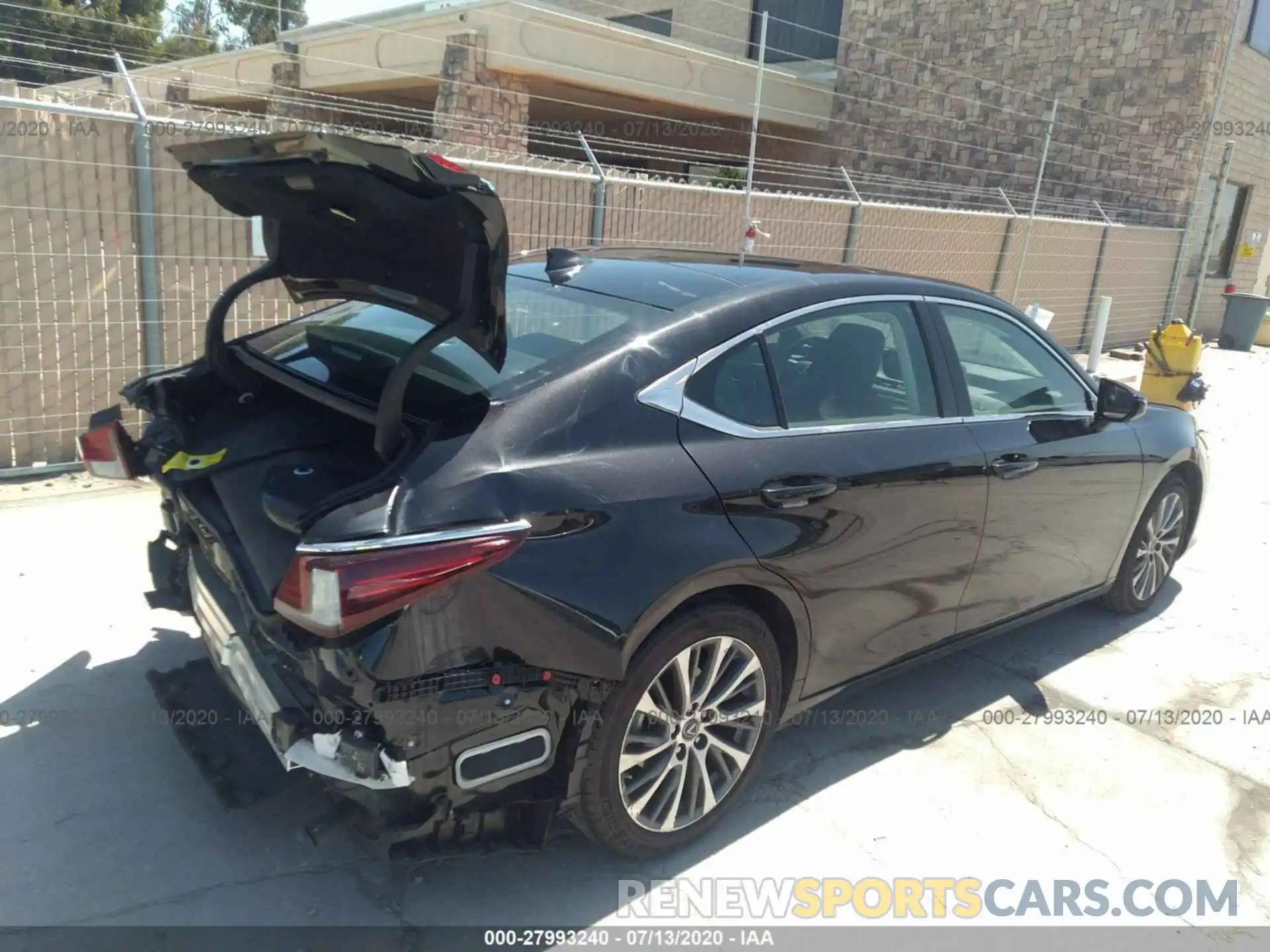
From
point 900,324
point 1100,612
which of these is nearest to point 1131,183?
point 1100,612

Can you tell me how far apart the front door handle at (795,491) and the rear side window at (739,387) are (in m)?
0.20

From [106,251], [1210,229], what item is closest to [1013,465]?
[106,251]

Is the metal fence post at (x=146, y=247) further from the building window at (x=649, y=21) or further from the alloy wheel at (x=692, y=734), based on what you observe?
the building window at (x=649, y=21)

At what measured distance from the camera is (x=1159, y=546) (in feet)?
16.1

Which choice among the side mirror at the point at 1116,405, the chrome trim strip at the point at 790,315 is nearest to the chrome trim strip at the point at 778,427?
the chrome trim strip at the point at 790,315

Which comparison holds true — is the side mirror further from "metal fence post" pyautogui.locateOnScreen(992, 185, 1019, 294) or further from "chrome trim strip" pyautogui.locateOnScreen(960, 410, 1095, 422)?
"metal fence post" pyautogui.locateOnScreen(992, 185, 1019, 294)

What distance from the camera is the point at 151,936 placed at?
8.04 feet

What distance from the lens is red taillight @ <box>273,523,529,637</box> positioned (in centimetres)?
213

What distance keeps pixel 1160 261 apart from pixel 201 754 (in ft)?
61.9

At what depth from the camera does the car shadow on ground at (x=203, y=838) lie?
2582 millimetres

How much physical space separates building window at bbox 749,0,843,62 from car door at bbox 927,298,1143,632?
71.0 ft

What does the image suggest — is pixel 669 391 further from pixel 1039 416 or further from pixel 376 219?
pixel 1039 416

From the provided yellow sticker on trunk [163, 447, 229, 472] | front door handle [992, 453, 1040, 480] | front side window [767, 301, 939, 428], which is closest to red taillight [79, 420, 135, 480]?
yellow sticker on trunk [163, 447, 229, 472]

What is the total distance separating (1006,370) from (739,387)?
66.1 inches
